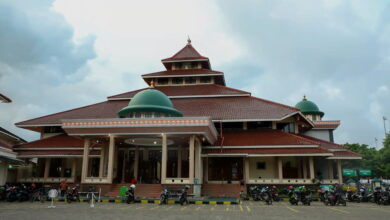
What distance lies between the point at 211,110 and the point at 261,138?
5.50 meters

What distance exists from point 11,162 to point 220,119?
17185 mm

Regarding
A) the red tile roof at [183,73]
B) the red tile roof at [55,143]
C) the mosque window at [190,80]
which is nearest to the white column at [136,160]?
the red tile roof at [55,143]

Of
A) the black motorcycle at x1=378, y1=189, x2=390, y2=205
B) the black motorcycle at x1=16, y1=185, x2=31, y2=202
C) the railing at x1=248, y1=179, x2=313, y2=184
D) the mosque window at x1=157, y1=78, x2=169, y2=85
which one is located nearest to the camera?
the black motorcycle at x1=16, y1=185, x2=31, y2=202

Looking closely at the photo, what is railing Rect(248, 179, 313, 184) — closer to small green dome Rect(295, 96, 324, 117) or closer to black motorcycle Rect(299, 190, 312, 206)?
black motorcycle Rect(299, 190, 312, 206)

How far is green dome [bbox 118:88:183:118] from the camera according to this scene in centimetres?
2391

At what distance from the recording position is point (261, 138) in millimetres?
26984

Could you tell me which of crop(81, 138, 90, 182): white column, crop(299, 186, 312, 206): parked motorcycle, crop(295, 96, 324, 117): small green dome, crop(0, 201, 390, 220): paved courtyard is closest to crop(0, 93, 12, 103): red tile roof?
crop(81, 138, 90, 182): white column

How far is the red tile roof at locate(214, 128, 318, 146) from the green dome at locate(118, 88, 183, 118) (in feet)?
17.1

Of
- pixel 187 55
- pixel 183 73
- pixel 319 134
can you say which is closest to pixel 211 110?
pixel 183 73

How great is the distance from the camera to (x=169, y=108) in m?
24.6

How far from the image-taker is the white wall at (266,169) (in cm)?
2745

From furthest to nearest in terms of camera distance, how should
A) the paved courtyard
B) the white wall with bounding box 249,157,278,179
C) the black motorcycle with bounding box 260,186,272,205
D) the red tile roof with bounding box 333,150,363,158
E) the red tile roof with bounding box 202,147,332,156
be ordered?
1. the white wall with bounding box 249,157,278,179
2. the red tile roof with bounding box 333,150,363,158
3. the red tile roof with bounding box 202,147,332,156
4. the black motorcycle with bounding box 260,186,272,205
5. the paved courtyard

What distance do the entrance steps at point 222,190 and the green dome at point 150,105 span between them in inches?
245

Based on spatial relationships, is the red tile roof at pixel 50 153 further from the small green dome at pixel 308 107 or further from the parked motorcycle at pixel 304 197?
the small green dome at pixel 308 107
